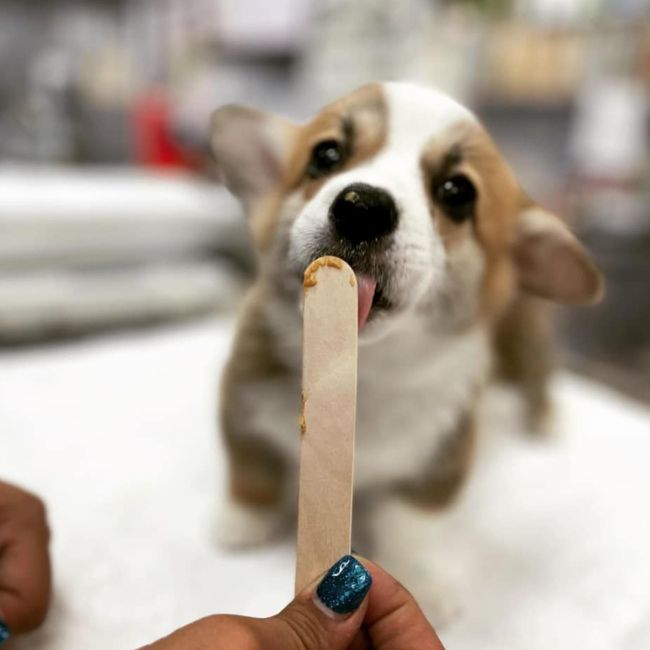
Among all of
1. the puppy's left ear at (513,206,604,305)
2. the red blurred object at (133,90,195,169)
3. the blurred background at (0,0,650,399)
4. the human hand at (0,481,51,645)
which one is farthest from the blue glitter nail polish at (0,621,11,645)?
the red blurred object at (133,90,195,169)

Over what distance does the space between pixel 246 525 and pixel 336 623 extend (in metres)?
0.26

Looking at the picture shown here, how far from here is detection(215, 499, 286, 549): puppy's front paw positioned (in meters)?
0.60

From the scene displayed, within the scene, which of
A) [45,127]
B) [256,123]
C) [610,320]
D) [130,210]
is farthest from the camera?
[45,127]

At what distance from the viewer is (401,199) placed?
17.3 inches

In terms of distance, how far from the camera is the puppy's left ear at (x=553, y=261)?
559 millimetres

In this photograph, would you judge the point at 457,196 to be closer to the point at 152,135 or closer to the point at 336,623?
the point at 336,623

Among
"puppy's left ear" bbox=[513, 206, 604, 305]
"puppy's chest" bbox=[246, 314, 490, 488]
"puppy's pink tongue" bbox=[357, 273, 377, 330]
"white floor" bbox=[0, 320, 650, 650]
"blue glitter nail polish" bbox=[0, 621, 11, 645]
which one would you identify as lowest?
"white floor" bbox=[0, 320, 650, 650]

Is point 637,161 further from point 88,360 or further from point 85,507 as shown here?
point 85,507

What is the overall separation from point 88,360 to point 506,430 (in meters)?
0.62

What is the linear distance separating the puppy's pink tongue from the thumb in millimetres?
148

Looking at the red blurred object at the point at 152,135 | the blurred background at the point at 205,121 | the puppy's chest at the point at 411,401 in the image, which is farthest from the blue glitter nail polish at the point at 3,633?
the red blurred object at the point at 152,135

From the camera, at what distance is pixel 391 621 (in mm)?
373

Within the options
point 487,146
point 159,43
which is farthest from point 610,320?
point 159,43

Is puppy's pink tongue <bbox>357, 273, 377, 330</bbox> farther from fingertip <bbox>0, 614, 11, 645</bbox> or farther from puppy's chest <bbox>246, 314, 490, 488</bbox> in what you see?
fingertip <bbox>0, 614, 11, 645</bbox>
